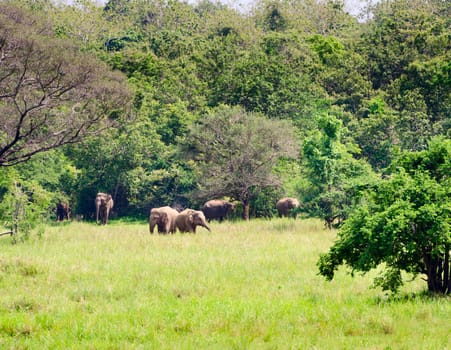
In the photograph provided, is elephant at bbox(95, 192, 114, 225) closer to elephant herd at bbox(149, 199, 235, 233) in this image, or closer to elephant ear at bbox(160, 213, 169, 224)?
elephant herd at bbox(149, 199, 235, 233)

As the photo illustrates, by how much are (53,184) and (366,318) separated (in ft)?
91.6

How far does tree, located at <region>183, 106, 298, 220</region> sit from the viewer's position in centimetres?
3225

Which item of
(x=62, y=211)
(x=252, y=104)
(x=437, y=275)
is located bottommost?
(x=437, y=275)

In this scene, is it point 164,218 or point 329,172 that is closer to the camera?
point 329,172

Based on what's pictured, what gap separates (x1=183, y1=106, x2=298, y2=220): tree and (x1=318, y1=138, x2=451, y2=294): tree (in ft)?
64.9

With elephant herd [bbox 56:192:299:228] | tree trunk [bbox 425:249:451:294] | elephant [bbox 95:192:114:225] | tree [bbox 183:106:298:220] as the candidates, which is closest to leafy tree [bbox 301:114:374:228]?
elephant herd [bbox 56:192:299:228]

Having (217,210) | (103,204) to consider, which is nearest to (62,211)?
(103,204)

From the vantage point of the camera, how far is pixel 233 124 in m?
32.5

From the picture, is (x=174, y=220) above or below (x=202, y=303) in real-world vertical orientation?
above

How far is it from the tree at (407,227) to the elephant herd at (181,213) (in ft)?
46.2

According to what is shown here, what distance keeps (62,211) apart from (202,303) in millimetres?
27028

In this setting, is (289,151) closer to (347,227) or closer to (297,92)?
(297,92)

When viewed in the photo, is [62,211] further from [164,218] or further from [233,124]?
[164,218]

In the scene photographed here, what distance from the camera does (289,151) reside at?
32.8 metres
